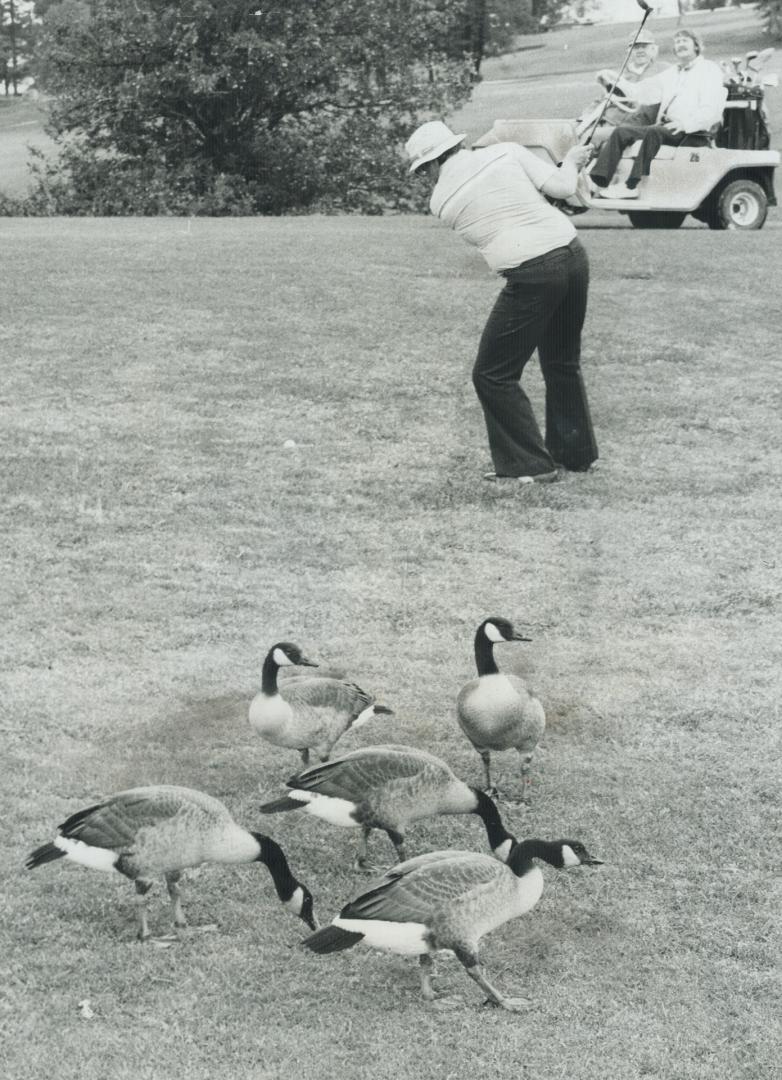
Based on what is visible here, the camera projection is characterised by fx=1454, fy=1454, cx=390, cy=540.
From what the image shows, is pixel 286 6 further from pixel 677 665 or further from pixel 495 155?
pixel 677 665

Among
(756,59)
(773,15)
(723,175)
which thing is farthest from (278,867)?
(773,15)

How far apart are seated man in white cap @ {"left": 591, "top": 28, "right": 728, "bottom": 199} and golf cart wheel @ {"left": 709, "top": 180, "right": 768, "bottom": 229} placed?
3.58 ft

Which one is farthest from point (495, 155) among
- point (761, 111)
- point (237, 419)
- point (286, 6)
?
point (286, 6)

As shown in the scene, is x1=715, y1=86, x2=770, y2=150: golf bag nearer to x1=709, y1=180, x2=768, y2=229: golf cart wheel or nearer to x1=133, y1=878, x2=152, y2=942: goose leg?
x1=709, y1=180, x2=768, y2=229: golf cart wheel

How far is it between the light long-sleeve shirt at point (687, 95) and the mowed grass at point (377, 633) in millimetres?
5067

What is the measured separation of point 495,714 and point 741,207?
17721 millimetres

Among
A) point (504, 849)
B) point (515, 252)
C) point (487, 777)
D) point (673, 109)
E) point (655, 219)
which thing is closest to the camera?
point (504, 849)

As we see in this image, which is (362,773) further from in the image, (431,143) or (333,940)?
(431,143)

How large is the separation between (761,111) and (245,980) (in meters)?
20.4

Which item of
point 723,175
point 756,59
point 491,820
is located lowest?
point 491,820

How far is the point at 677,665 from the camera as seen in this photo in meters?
7.68

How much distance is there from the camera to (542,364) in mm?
10672

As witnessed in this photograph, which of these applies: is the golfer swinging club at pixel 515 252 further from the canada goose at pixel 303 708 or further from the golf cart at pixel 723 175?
the golf cart at pixel 723 175

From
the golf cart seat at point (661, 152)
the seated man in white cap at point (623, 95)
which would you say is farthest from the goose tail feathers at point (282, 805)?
the golf cart seat at point (661, 152)
